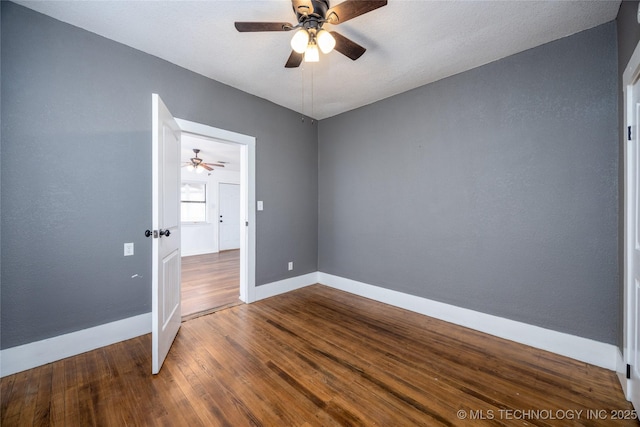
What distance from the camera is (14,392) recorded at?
1647mm

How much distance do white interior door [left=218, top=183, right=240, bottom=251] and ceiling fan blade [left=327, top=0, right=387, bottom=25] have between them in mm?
6842

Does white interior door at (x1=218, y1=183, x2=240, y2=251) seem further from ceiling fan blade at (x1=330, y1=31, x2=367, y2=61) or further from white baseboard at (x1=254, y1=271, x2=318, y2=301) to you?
ceiling fan blade at (x1=330, y1=31, x2=367, y2=61)

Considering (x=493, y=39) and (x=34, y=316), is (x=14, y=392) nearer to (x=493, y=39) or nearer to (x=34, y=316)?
(x=34, y=316)

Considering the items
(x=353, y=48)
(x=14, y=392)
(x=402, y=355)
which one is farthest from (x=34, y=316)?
(x=353, y=48)

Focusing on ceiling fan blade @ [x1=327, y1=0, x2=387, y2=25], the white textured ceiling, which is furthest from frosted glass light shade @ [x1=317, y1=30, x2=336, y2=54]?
the white textured ceiling

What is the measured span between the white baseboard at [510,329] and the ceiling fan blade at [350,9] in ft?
9.31

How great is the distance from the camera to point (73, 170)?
6.81 ft

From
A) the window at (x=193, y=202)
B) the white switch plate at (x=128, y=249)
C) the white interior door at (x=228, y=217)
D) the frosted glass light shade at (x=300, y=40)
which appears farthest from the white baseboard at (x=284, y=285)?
the window at (x=193, y=202)

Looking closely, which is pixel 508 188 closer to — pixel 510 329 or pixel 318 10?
pixel 510 329

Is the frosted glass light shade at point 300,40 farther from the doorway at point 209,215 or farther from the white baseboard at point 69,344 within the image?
the doorway at point 209,215

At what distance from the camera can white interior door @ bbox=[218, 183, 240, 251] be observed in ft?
25.0

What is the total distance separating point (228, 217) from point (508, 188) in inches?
284

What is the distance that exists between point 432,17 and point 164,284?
3037 mm

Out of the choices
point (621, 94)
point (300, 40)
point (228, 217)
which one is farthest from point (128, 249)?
point (228, 217)
